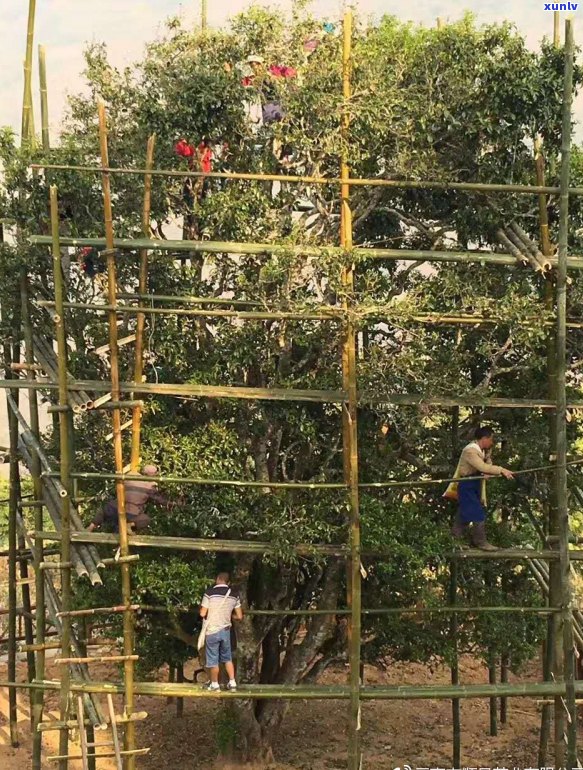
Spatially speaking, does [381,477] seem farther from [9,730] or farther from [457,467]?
[9,730]

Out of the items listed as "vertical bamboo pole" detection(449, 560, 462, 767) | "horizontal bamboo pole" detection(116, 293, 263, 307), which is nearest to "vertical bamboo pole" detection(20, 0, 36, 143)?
"horizontal bamboo pole" detection(116, 293, 263, 307)

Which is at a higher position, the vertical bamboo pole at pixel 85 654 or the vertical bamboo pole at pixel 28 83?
the vertical bamboo pole at pixel 28 83

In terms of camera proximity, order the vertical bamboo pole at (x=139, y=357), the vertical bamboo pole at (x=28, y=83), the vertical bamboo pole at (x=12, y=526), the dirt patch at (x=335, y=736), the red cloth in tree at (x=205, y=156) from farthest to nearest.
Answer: the dirt patch at (x=335, y=736) → the vertical bamboo pole at (x=12, y=526) → the vertical bamboo pole at (x=28, y=83) → the red cloth in tree at (x=205, y=156) → the vertical bamboo pole at (x=139, y=357)

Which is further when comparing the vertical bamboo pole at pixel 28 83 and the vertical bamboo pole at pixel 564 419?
the vertical bamboo pole at pixel 28 83

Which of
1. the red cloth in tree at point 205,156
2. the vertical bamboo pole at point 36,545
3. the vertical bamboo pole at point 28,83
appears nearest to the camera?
the red cloth in tree at point 205,156

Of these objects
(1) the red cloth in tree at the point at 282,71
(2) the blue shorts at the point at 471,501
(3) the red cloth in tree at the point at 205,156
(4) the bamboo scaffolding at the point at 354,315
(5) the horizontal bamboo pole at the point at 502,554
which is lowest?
(5) the horizontal bamboo pole at the point at 502,554

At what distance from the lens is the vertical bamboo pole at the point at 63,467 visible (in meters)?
6.60

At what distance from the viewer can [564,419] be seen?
6715 millimetres

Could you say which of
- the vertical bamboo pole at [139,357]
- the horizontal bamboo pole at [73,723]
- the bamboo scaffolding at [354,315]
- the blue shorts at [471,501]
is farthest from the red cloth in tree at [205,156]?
the horizontal bamboo pole at [73,723]

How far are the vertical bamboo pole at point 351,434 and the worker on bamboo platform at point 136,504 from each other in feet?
5.28

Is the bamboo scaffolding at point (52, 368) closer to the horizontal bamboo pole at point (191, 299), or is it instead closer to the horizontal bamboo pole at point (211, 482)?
the horizontal bamboo pole at point (211, 482)

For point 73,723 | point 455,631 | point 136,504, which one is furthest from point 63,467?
point 455,631

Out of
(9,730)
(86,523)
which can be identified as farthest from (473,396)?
(9,730)

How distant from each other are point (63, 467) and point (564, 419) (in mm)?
4029
